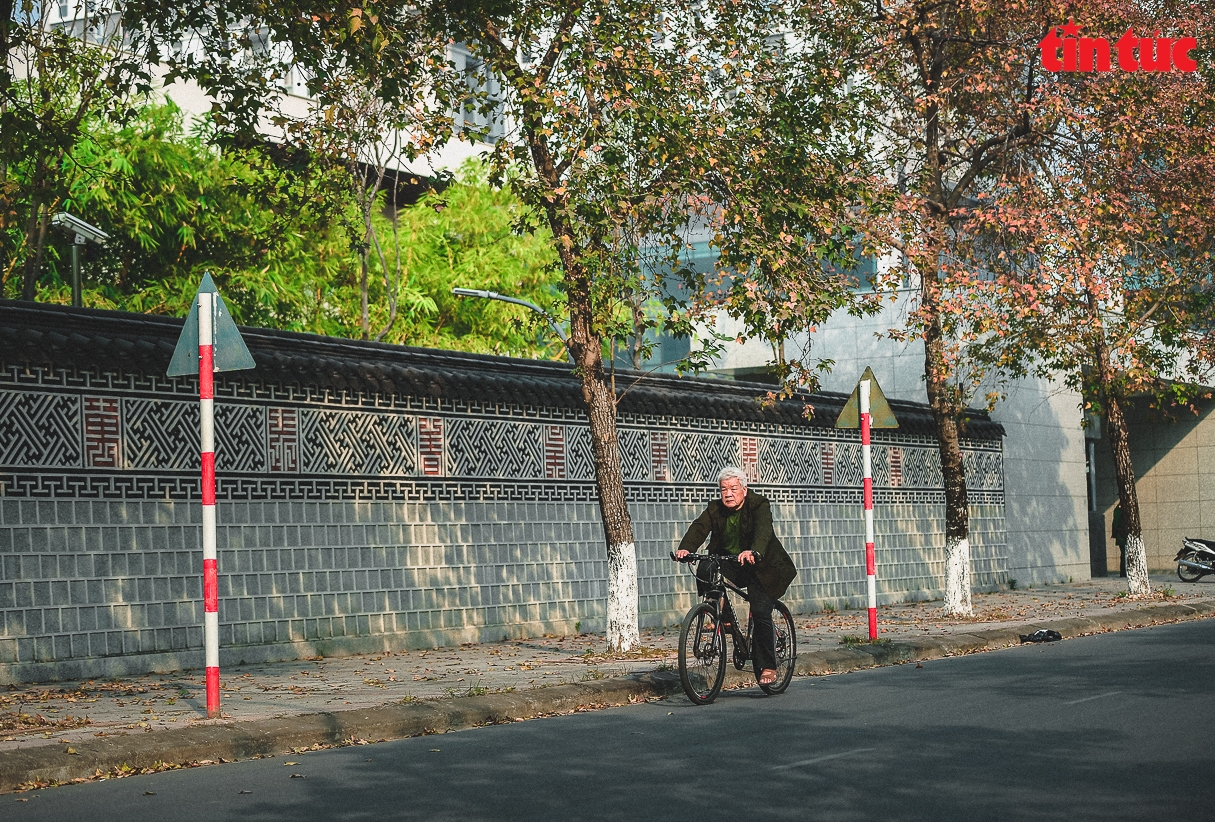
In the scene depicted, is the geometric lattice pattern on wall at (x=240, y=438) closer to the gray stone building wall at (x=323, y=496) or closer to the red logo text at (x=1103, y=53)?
the gray stone building wall at (x=323, y=496)

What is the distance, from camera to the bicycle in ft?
35.9

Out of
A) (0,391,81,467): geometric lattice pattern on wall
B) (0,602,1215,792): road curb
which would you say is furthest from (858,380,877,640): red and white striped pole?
(0,391,81,467): geometric lattice pattern on wall

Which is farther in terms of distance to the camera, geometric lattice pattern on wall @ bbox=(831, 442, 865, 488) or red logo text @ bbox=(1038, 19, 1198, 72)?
geometric lattice pattern on wall @ bbox=(831, 442, 865, 488)

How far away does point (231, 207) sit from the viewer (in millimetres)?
27047

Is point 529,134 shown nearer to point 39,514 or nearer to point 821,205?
point 821,205

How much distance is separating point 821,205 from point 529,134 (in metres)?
2.75

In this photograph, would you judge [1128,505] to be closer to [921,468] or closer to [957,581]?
[921,468]

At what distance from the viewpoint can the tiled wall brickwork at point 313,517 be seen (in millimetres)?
12008

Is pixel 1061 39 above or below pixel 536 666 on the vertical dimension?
above

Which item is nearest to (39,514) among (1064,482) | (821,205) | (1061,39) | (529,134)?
(529,134)

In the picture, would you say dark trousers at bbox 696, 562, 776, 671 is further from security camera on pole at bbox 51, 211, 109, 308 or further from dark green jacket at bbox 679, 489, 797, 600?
security camera on pole at bbox 51, 211, 109, 308

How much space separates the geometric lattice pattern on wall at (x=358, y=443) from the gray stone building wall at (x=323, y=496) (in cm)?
2

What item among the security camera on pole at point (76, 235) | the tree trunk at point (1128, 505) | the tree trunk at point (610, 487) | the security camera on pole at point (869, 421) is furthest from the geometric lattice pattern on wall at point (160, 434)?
the tree trunk at point (1128, 505)

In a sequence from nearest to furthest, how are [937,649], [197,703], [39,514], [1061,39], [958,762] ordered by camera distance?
1. [958,762]
2. [197,703]
3. [39,514]
4. [937,649]
5. [1061,39]
